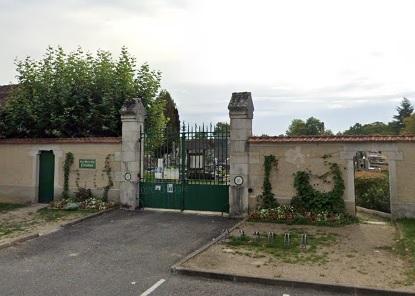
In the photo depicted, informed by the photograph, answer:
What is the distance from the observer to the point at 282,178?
1130cm

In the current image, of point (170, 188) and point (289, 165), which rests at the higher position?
point (289, 165)

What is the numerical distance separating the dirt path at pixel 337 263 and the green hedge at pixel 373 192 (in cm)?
316

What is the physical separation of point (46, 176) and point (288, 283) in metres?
11.2

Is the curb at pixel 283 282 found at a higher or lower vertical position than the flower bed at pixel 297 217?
→ lower

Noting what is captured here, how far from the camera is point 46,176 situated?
47.4ft

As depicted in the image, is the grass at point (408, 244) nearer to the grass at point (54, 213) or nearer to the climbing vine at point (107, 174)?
the grass at point (54, 213)

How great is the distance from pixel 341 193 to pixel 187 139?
16.1 ft

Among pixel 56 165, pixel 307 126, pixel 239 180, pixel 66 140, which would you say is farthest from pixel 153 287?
pixel 307 126

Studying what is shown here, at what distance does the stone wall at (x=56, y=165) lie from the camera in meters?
13.4

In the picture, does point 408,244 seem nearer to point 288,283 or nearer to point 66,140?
point 288,283

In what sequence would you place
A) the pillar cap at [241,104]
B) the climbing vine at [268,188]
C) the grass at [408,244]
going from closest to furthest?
the grass at [408,244] < the climbing vine at [268,188] < the pillar cap at [241,104]

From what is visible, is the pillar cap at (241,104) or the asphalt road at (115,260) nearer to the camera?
the asphalt road at (115,260)

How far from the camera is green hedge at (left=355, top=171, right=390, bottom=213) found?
11914 millimetres

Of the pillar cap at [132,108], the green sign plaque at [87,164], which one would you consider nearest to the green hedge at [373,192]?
the pillar cap at [132,108]
